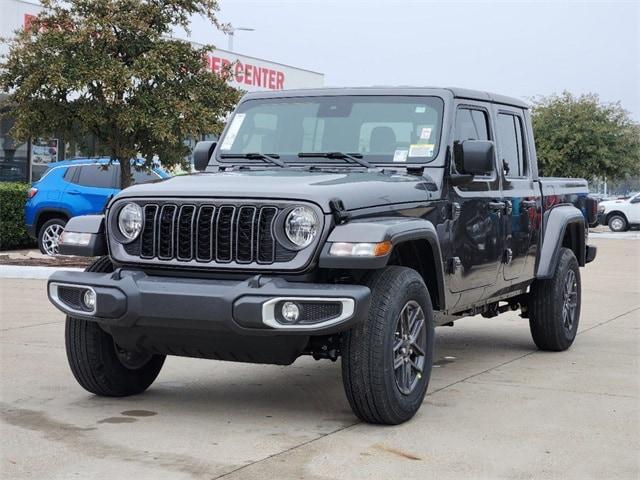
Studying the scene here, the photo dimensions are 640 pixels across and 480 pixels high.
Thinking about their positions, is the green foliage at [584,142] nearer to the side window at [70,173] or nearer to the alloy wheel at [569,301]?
the side window at [70,173]

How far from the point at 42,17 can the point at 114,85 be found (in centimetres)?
206

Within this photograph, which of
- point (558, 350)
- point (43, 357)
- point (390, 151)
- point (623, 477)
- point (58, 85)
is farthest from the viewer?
point (58, 85)

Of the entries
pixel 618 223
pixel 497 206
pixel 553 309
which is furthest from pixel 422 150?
pixel 618 223

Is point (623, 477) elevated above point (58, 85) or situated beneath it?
situated beneath

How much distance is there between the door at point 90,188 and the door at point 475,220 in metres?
10.3

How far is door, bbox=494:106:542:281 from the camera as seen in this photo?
776 cm

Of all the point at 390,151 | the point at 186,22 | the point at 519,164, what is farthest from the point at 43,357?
the point at 186,22

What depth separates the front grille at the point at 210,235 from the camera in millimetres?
5551

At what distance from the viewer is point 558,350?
870 cm

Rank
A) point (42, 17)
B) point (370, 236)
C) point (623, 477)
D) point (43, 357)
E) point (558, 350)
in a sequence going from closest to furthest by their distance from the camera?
point (623, 477) < point (370, 236) < point (43, 357) < point (558, 350) < point (42, 17)

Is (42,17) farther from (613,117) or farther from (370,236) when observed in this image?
(613,117)

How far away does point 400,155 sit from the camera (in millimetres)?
6824

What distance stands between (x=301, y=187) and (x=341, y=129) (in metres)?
1.49

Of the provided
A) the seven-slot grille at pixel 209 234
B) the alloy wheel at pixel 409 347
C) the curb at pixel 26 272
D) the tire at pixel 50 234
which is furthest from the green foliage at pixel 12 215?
the alloy wheel at pixel 409 347
